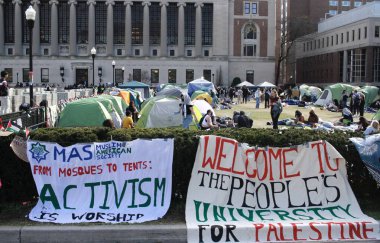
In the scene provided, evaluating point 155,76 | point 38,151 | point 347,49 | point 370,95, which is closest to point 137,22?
point 155,76

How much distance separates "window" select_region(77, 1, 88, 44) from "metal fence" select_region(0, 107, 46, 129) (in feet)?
236

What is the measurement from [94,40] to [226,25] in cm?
2310

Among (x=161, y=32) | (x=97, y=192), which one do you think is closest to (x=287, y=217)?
(x=97, y=192)

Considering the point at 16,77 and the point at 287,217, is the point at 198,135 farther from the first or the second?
the point at 16,77

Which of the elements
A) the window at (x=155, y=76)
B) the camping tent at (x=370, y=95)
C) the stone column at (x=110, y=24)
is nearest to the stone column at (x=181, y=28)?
the window at (x=155, y=76)

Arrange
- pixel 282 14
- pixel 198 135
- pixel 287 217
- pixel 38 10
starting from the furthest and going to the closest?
1. pixel 282 14
2. pixel 38 10
3. pixel 198 135
4. pixel 287 217

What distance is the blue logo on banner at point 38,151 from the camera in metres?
9.27

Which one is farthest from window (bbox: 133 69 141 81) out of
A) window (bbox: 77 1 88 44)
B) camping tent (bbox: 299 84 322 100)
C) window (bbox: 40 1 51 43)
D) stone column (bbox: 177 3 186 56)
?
camping tent (bbox: 299 84 322 100)

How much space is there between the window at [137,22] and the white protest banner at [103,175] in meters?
83.6

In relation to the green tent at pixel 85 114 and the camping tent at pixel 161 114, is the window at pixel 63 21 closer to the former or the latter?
the camping tent at pixel 161 114

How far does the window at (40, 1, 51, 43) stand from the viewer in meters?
89.8

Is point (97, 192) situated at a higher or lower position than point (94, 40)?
lower

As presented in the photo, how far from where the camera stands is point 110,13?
88938 mm

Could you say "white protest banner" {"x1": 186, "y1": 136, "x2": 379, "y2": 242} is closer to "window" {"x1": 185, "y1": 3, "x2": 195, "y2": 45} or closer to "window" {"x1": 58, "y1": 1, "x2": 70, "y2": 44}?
"window" {"x1": 185, "y1": 3, "x2": 195, "y2": 45}
